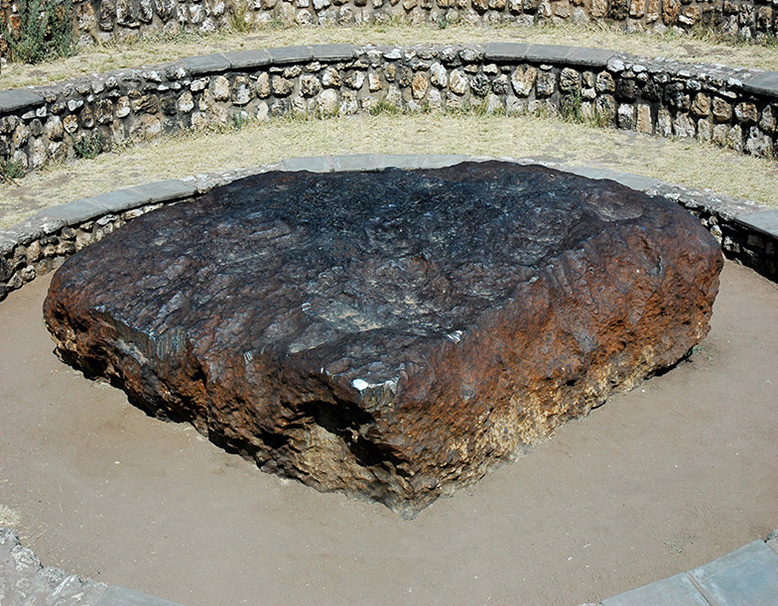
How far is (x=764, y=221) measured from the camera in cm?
509

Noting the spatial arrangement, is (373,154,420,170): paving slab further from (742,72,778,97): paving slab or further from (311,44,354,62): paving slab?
(742,72,778,97): paving slab

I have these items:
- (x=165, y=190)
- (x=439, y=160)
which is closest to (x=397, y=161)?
(x=439, y=160)

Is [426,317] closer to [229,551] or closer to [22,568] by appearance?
A: [229,551]

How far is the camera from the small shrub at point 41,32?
7.05 meters

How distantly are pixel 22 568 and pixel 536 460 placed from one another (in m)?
1.90

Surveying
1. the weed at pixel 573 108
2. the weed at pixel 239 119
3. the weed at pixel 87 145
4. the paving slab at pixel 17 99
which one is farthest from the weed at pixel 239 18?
the weed at pixel 573 108

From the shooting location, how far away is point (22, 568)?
280 cm

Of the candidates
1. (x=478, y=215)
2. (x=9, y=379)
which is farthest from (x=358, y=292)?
(x=9, y=379)

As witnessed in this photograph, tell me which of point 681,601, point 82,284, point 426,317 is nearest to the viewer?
point 681,601

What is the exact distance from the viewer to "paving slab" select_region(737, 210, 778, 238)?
5.01 meters

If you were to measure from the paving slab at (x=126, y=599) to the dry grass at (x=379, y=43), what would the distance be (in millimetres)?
4824

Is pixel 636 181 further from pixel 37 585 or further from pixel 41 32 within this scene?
pixel 41 32

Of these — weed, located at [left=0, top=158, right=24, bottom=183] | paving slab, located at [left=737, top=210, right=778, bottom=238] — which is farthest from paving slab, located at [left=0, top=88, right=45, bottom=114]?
paving slab, located at [left=737, top=210, right=778, bottom=238]

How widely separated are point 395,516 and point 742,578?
1189 millimetres
